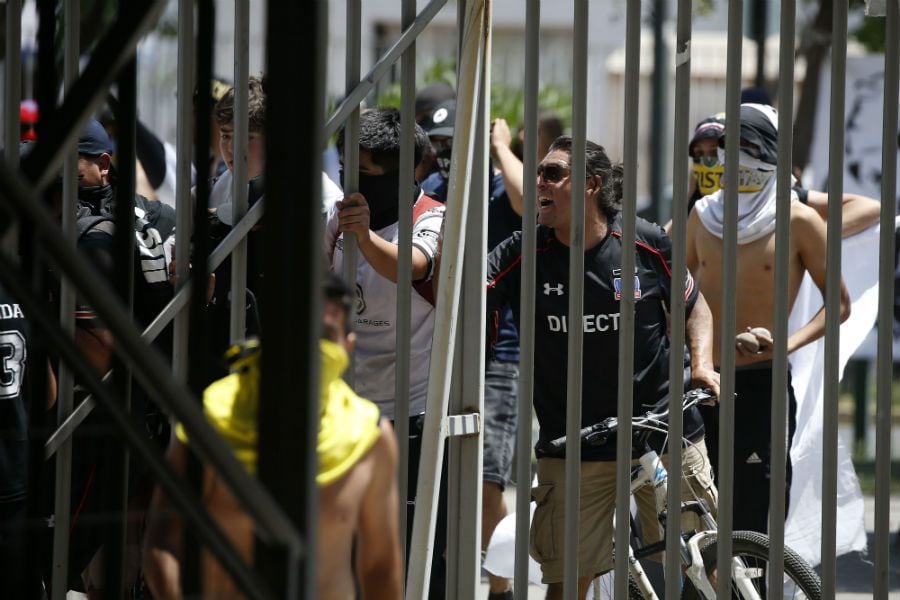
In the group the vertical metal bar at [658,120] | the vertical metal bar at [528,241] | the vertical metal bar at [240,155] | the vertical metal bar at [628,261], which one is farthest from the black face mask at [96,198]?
the vertical metal bar at [658,120]

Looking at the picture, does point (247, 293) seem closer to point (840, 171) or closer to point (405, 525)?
point (405, 525)

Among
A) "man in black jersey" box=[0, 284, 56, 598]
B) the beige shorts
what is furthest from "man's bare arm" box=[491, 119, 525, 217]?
"man in black jersey" box=[0, 284, 56, 598]

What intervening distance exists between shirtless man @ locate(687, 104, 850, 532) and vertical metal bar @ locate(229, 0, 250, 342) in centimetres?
191

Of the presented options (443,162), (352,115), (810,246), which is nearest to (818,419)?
(810,246)

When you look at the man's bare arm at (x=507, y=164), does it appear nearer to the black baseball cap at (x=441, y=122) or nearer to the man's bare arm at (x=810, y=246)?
the black baseball cap at (x=441, y=122)

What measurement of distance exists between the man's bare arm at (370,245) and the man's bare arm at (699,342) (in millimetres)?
986

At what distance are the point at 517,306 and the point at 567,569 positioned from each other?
46.2 inches

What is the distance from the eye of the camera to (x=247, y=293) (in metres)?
4.02

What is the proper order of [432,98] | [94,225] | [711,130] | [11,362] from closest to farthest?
[94,225] < [11,362] < [711,130] < [432,98]

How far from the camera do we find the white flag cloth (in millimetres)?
4977

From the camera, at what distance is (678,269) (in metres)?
3.90

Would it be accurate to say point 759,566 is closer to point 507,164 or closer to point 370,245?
point 370,245

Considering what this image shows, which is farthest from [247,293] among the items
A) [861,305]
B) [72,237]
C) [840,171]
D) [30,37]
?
[30,37]

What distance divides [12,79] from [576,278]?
1600 millimetres
